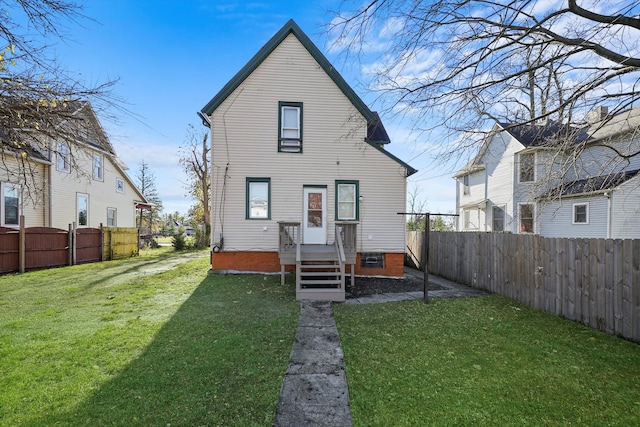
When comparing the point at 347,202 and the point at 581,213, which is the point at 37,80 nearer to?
the point at 347,202

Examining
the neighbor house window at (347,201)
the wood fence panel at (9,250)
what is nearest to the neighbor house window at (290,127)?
the neighbor house window at (347,201)

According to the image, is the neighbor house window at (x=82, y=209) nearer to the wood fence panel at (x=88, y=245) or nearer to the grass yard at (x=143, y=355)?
the wood fence panel at (x=88, y=245)

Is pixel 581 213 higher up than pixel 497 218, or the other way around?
pixel 581 213

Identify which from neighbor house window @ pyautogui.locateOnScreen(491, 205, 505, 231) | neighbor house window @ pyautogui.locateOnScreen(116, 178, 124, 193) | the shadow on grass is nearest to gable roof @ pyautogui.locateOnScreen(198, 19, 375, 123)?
the shadow on grass

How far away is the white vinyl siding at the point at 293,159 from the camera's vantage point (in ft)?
33.1

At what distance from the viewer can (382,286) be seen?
8.90m

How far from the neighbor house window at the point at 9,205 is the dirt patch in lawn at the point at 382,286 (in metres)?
14.5

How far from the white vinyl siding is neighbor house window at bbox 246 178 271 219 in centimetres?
17

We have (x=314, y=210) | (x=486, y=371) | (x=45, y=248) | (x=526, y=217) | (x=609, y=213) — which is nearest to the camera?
(x=486, y=371)

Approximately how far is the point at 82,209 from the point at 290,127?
13594 mm

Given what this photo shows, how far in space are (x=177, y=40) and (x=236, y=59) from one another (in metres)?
Answer: 1.97

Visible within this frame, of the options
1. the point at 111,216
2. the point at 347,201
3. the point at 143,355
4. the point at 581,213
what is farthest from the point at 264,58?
the point at 581,213

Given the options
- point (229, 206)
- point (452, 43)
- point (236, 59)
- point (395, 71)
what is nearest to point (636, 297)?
point (452, 43)

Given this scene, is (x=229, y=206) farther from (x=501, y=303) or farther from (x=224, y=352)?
(x=501, y=303)
